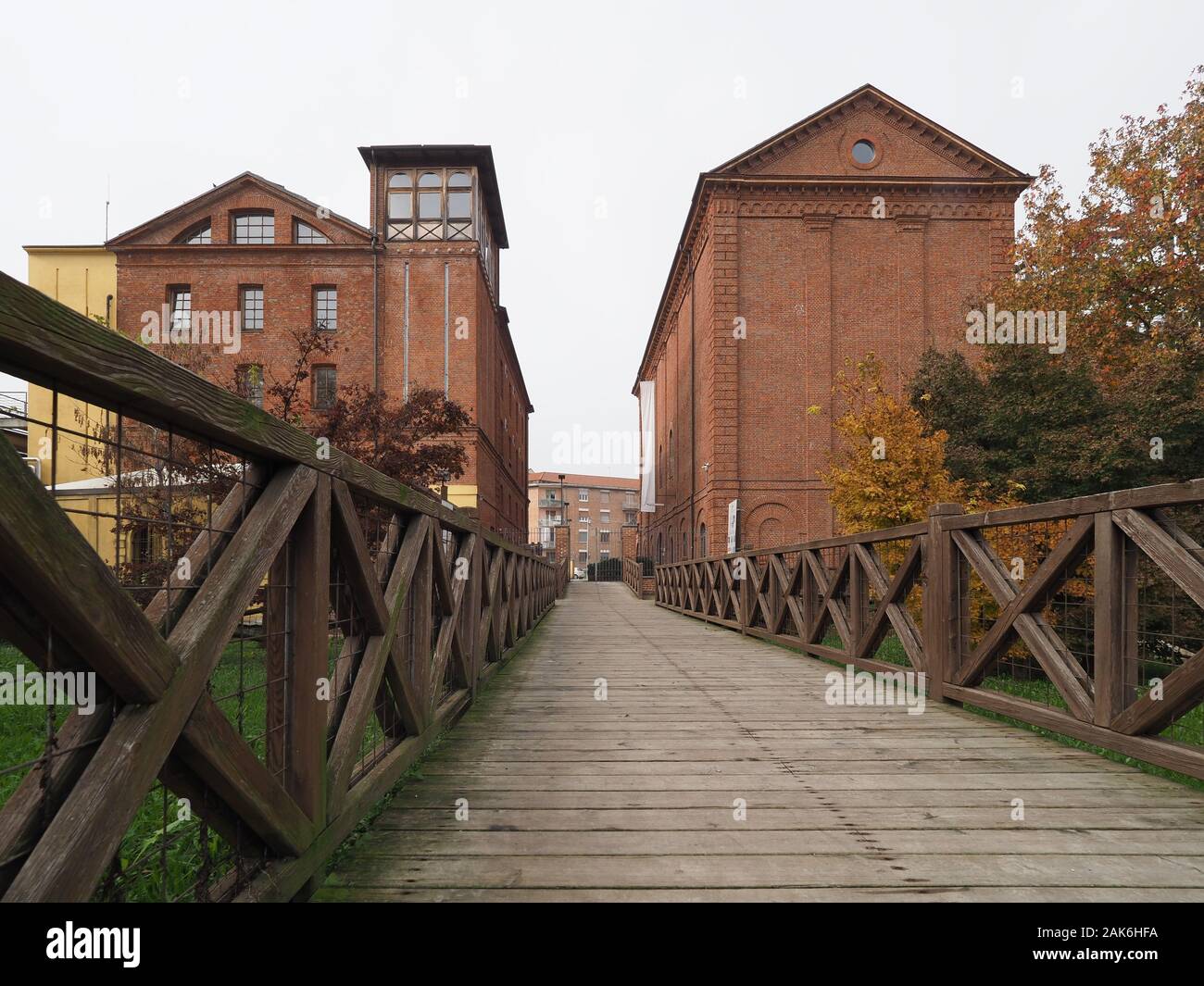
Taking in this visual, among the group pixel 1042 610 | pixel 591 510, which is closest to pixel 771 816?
pixel 1042 610

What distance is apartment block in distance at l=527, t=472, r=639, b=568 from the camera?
276ft

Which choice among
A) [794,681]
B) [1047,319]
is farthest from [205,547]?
[1047,319]

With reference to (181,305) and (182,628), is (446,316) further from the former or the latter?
(182,628)

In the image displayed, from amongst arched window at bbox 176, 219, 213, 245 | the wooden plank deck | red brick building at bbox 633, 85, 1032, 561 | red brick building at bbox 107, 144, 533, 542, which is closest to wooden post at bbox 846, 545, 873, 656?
the wooden plank deck

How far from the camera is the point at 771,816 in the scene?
286 centimetres

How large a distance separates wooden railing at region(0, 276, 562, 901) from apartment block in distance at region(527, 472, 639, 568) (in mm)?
78990

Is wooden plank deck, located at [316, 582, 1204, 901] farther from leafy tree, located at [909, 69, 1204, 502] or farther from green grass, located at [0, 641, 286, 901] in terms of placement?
leafy tree, located at [909, 69, 1204, 502]

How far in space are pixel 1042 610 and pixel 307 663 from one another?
357 cm

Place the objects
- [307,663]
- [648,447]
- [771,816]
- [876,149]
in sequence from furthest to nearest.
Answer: [648,447] < [876,149] < [771,816] < [307,663]

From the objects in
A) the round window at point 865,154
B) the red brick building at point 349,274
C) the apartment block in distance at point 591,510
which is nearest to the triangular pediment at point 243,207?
the red brick building at point 349,274

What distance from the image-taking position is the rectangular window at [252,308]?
24188 millimetres

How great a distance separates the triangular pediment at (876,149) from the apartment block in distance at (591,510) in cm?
5839

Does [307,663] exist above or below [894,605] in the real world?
above

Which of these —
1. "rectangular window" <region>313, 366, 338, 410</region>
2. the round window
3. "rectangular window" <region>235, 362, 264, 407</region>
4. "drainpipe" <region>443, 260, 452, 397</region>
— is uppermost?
the round window
